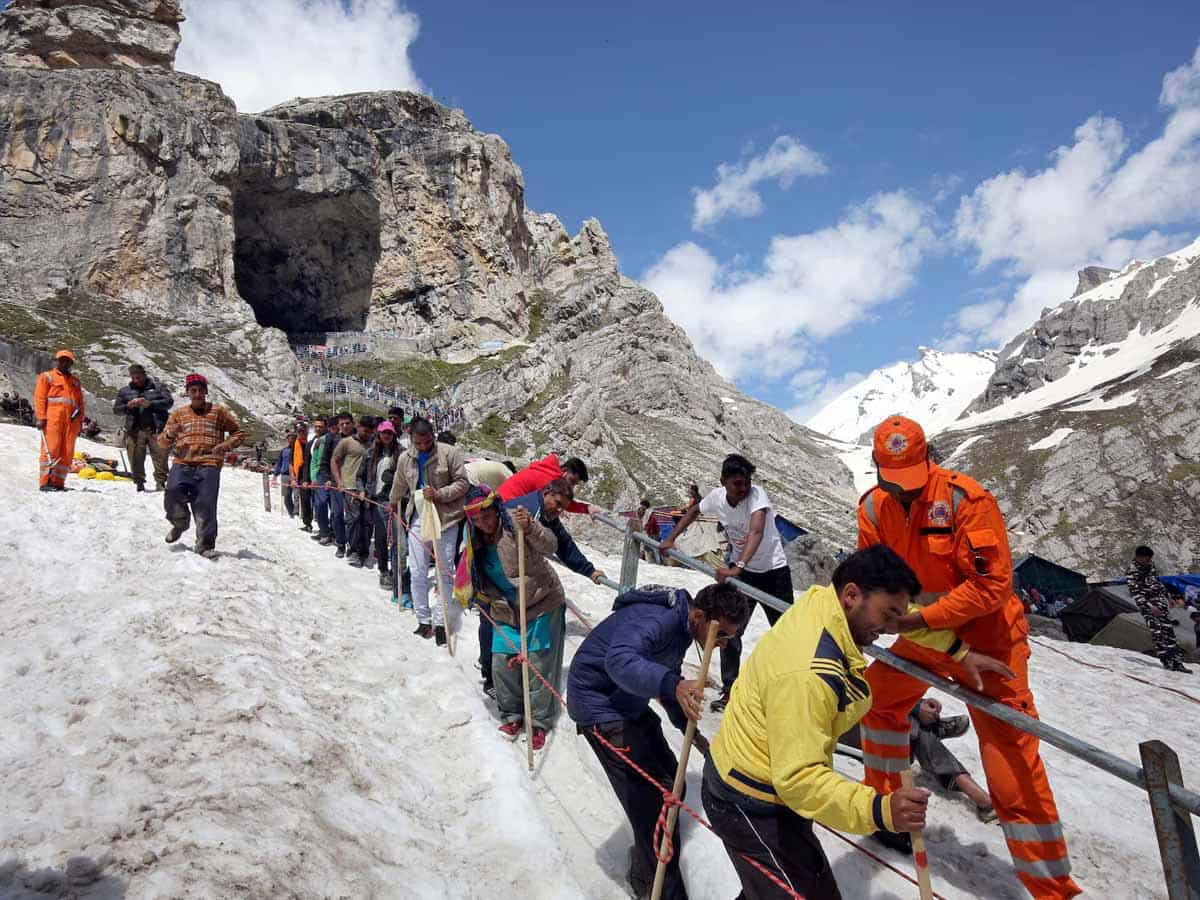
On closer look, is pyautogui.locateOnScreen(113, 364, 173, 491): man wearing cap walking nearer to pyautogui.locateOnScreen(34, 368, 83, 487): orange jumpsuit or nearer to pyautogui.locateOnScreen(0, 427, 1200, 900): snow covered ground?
pyautogui.locateOnScreen(34, 368, 83, 487): orange jumpsuit

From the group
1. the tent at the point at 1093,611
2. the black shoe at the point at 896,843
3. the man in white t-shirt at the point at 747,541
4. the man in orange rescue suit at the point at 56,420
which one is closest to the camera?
the black shoe at the point at 896,843

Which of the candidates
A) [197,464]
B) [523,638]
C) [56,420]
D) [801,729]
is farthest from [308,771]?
[56,420]

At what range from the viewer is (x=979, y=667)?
3.32 m

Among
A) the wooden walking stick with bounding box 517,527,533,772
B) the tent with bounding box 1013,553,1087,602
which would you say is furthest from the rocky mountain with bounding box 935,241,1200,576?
the wooden walking stick with bounding box 517,527,533,772

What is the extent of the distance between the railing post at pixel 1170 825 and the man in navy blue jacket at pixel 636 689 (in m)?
1.60

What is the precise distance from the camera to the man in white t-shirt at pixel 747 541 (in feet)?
18.6

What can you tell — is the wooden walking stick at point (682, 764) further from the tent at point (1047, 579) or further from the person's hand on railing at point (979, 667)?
the tent at point (1047, 579)

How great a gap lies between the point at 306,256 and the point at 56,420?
154 feet

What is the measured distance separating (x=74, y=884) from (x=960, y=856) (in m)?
4.46

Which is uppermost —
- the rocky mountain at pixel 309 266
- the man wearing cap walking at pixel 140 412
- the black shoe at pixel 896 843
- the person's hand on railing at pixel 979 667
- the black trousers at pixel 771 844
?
the rocky mountain at pixel 309 266

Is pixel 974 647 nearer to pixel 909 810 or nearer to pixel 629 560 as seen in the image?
pixel 909 810

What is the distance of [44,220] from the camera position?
37.6 m

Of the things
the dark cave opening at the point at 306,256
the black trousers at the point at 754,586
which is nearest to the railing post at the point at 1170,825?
the black trousers at the point at 754,586

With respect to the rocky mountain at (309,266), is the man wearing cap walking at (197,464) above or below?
below
